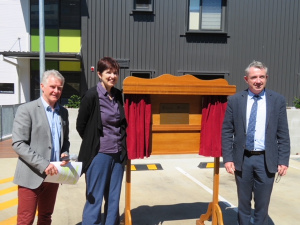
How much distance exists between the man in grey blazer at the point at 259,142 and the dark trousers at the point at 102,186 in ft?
3.94

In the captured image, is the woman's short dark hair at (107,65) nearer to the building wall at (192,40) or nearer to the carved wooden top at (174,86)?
the carved wooden top at (174,86)

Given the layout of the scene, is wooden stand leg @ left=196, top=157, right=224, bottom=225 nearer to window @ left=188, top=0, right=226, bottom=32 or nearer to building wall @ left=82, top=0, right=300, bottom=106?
building wall @ left=82, top=0, right=300, bottom=106

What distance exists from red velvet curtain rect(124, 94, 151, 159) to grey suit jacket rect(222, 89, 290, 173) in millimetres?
935

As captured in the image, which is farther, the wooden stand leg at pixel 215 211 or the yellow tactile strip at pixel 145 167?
the yellow tactile strip at pixel 145 167

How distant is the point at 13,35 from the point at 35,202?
11.9 meters

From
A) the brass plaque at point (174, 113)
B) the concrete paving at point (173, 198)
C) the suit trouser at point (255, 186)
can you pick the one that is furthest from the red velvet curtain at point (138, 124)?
the concrete paving at point (173, 198)

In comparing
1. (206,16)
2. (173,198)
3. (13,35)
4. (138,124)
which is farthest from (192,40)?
(138,124)

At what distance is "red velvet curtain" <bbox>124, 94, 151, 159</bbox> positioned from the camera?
3.43 metres

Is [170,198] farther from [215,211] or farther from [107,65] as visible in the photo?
[107,65]

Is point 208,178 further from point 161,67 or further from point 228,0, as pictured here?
point 228,0

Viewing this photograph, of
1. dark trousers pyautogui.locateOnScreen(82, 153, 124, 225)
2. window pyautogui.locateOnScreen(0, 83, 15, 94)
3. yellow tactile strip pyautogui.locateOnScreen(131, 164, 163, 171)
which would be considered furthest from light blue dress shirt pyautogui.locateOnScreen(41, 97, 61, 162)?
window pyautogui.locateOnScreen(0, 83, 15, 94)

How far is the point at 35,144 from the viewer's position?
2689 mm

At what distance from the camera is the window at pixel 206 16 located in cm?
1120

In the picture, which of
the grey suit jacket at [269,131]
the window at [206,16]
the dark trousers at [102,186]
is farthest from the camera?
the window at [206,16]
